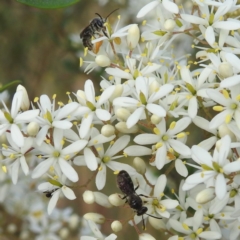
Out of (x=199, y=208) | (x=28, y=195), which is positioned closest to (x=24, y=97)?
(x=199, y=208)

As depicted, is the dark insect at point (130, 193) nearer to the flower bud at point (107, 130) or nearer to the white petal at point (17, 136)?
the flower bud at point (107, 130)

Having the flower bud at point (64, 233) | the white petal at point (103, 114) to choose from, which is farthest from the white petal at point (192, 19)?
the flower bud at point (64, 233)

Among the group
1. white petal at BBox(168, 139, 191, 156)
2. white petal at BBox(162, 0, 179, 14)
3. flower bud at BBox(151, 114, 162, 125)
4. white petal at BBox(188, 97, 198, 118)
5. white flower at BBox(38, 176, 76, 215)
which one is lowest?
white flower at BBox(38, 176, 76, 215)

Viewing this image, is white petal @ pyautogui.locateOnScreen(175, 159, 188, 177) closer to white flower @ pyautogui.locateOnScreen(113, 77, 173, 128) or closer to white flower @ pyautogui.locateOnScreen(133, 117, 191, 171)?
white flower @ pyautogui.locateOnScreen(133, 117, 191, 171)

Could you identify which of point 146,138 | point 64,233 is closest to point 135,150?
point 146,138

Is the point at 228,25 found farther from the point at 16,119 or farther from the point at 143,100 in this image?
the point at 16,119

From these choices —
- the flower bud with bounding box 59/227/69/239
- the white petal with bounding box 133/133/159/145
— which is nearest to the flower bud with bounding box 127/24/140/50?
the white petal with bounding box 133/133/159/145
